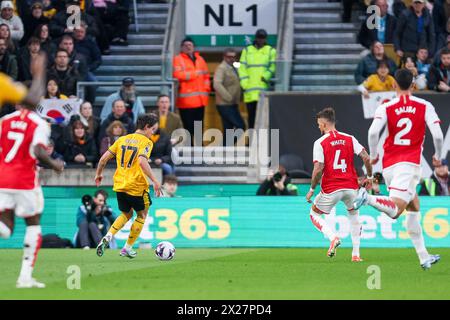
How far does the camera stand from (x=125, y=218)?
66.9 feet

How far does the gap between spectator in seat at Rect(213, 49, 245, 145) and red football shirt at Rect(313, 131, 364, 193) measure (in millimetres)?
9288

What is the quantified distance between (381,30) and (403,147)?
42.2 ft

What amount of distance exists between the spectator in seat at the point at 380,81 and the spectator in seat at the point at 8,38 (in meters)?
7.51

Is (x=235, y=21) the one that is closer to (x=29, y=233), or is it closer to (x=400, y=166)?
(x=400, y=166)

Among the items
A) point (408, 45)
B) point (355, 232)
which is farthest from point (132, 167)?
point (408, 45)

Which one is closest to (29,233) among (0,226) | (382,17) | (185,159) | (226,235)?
(0,226)

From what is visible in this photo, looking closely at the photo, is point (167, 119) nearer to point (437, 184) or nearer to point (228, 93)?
point (228, 93)

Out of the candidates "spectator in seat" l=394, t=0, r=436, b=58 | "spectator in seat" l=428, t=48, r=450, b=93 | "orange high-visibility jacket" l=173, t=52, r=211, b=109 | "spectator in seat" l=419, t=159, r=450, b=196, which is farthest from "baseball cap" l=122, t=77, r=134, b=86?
"spectator in seat" l=419, t=159, r=450, b=196

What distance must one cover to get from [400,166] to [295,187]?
8.90 m

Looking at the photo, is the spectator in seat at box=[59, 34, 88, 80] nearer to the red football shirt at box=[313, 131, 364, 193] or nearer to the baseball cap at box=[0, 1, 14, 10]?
the baseball cap at box=[0, 1, 14, 10]

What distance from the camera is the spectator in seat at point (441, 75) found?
2756cm

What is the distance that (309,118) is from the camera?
1094 inches

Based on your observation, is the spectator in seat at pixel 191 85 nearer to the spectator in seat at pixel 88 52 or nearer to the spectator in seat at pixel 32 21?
the spectator in seat at pixel 88 52

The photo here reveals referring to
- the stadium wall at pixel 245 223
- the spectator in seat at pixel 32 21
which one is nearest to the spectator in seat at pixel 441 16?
the stadium wall at pixel 245 223
